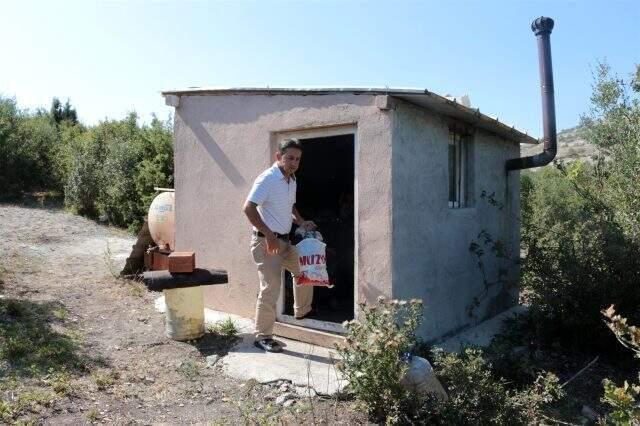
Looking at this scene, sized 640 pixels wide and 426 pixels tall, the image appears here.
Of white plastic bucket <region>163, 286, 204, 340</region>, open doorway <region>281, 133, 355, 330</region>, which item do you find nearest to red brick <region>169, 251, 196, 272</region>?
white plastic bucket <region>163, 286, 204, 340</region>

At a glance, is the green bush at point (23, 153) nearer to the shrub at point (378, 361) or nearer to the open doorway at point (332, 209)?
the open doorway at point (332, 209)

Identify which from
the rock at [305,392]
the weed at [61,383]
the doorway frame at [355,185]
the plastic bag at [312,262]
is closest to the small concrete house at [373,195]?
the doorway frame at [355,185]

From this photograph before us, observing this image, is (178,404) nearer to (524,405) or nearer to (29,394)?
(29,394)

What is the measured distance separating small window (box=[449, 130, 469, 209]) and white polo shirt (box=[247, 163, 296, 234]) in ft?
8.14

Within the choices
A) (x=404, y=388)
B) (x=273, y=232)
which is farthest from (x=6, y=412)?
(x=404, y=388)

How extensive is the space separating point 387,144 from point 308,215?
363 cm

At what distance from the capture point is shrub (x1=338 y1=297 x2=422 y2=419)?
12.4 ft

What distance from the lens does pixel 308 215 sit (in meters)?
8.62

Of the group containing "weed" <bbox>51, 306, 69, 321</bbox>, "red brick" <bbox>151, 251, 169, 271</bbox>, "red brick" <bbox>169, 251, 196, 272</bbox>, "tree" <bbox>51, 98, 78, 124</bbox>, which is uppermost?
"tree" <bbox>51, 98, 78, 124</bbox>

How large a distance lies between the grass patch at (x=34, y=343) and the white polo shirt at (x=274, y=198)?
226 cm

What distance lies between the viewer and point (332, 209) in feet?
29.1

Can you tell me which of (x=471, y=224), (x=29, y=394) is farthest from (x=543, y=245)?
(x=29, y=394)

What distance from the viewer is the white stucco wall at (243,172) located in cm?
523

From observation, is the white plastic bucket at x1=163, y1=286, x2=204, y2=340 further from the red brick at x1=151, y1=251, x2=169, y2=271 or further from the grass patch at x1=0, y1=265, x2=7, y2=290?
the grass patch at x1=0, y1=265, x2=7, y2=290
